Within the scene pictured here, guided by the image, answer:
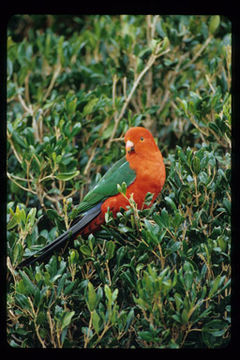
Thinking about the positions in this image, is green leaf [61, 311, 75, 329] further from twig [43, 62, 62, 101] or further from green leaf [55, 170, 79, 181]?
twig [43, 62, 62, 101]

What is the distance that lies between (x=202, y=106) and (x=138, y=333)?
1875mm

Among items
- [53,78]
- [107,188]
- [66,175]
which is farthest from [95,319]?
[53,78]

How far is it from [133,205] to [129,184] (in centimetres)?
51

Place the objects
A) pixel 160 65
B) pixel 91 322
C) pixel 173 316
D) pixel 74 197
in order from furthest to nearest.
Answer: pixel 160 65 < pixel 74 197 < pixel 91 322 < pixel 173 316

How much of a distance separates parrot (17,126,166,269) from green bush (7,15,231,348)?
0.32ft

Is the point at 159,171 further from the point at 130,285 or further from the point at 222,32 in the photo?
the point at 222,32

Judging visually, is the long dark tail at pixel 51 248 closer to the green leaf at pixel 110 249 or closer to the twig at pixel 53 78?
the green leaf at pixel 110 249

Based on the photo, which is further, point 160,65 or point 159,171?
point 160,65

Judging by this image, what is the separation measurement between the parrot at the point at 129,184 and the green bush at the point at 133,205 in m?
0.10

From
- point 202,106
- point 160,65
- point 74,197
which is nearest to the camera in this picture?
point 202,106

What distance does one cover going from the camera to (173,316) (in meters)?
2.24

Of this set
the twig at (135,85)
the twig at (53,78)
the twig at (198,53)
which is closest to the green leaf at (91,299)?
the twig at (135,85)

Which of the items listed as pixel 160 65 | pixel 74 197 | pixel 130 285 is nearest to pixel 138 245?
pixel 130 285

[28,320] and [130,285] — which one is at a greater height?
[130,285]
